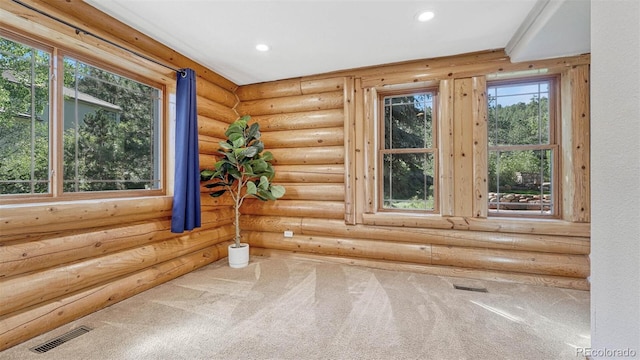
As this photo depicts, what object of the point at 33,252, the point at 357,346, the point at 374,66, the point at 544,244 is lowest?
the point at 357,346

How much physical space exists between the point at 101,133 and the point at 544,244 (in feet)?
14.9

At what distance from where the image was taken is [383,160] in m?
3.64

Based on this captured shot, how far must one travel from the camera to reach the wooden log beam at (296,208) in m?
3.69

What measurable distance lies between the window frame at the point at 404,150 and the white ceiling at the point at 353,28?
430mm

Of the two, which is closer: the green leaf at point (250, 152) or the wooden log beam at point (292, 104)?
the green leaf at point (250, 152)

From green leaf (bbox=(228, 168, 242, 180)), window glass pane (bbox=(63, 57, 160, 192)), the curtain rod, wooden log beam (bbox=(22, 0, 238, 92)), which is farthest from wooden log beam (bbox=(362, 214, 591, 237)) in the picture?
wooden log beam (bbox=(22, 0, 238, 92))

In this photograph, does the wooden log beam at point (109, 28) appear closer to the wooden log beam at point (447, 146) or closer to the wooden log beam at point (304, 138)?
the wooden log beam at point (304, 138)

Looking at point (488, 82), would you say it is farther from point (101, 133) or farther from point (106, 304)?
point (106, 304)

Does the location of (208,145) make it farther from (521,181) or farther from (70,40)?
(521,181)

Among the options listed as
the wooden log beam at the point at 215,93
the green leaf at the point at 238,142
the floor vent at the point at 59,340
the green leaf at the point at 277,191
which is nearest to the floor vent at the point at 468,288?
the green leaf at the point at 277,191

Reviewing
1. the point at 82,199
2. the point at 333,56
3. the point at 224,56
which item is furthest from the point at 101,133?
the point at 333,56

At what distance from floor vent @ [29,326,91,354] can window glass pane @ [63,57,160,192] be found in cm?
111

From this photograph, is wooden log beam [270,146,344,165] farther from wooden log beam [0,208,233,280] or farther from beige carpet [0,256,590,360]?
wooden log beam [0,208,233,280]
